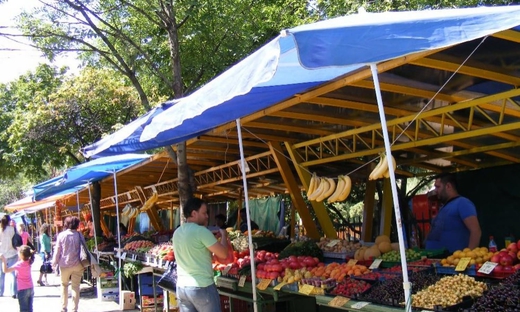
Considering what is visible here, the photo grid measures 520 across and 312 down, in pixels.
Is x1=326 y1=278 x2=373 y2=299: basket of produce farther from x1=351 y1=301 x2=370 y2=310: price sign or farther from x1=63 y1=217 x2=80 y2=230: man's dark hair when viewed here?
x1=63 y1=217 x2=80 y2=230: man's dark hair

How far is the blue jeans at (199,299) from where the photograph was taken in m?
5.55

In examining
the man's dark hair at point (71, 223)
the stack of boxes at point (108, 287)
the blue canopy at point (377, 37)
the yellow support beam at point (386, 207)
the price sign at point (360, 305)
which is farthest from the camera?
the stack of boxes at point (108, 287)

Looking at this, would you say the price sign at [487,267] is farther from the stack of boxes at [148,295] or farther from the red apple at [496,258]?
the stack of boxes at [148,295]

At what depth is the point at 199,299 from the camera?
5.56m

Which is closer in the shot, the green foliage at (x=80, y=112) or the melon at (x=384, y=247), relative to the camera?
the melon at (x=384, y=247)

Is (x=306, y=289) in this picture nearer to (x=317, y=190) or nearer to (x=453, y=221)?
(x=453, y=221)

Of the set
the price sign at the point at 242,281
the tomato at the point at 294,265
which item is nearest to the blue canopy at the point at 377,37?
the tomato at the point at 294,265

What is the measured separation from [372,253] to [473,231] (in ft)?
3.87

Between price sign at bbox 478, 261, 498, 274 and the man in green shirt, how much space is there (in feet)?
7.97

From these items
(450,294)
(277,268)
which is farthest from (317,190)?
(450,294)

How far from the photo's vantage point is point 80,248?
9.90 metres

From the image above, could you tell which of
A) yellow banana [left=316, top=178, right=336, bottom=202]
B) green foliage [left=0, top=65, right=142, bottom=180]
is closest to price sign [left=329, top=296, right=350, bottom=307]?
yellow banana [left=316, top=178, right=336, bottom=202]

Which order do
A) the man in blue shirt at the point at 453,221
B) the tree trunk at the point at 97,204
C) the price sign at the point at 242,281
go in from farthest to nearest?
the tree trunk at the point at 97,204 < the price sign at the point at 242,281 < the man in blue shirt at the point at 453,221

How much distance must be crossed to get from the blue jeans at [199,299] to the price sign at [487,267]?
255 centimetres
